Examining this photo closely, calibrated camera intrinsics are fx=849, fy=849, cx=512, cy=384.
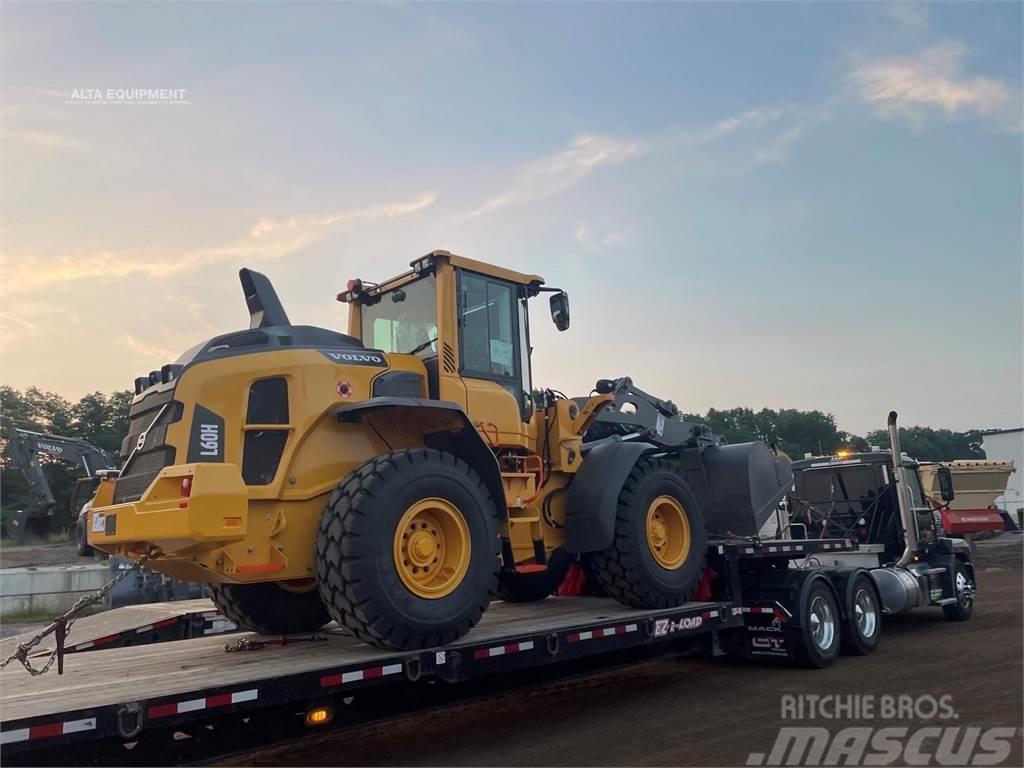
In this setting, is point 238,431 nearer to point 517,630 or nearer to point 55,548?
point 517,630

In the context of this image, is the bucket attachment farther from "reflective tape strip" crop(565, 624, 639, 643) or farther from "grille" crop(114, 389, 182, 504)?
"grille" crop(114, 389, 182, 504)

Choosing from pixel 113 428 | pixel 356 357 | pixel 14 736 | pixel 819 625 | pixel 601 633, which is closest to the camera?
pixel 14 736

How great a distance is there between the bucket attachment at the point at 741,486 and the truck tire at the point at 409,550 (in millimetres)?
3747

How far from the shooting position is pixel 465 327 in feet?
22.8

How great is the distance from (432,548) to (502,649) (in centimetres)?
88

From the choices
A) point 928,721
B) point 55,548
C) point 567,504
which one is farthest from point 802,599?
point 55,548

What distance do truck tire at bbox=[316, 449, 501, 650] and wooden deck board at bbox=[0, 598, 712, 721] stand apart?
0.82 ft

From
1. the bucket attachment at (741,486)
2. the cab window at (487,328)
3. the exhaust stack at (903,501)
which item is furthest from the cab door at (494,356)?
the exhaust stack at (903,501)

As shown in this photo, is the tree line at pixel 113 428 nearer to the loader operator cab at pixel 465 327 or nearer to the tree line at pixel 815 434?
the tree line at pixel 815 434

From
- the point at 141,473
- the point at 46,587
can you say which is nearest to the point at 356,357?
the point at 141,473

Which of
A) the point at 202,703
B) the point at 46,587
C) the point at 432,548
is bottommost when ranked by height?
the point at 46,587

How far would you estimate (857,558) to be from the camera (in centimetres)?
1234

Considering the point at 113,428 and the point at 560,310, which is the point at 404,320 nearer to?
the point at 560,310

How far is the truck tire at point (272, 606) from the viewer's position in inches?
263
